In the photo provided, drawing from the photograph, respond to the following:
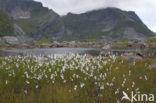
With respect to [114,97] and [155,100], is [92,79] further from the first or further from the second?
[155,100]

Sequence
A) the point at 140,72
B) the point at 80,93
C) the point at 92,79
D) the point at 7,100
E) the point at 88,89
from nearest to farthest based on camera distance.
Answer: the point at 7,100 → the point at 80,93 → the point at 88,89 → the point at 92,79 → the point at 140,72

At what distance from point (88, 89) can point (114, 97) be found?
1.06 metres

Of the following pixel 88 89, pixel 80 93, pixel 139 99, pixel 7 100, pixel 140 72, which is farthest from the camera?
pixel 140 72

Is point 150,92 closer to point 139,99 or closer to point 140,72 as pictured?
point 139,99

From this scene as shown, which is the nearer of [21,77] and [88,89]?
[88,89]

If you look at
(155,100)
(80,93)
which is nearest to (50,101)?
(80,93)

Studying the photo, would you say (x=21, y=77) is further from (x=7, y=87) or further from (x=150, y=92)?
→ (x=150, y=92)

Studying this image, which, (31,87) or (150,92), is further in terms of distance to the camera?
(31,87)

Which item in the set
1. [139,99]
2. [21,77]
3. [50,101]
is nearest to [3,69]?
[21,77]

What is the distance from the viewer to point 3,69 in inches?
324

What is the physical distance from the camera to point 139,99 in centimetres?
514

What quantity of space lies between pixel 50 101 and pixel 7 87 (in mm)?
2110

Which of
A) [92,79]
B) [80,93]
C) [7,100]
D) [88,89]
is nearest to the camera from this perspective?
[7,100]

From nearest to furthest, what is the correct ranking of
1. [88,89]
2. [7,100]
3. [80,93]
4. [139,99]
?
[7,100] < [139,99] < [80,93] < [88,89]
